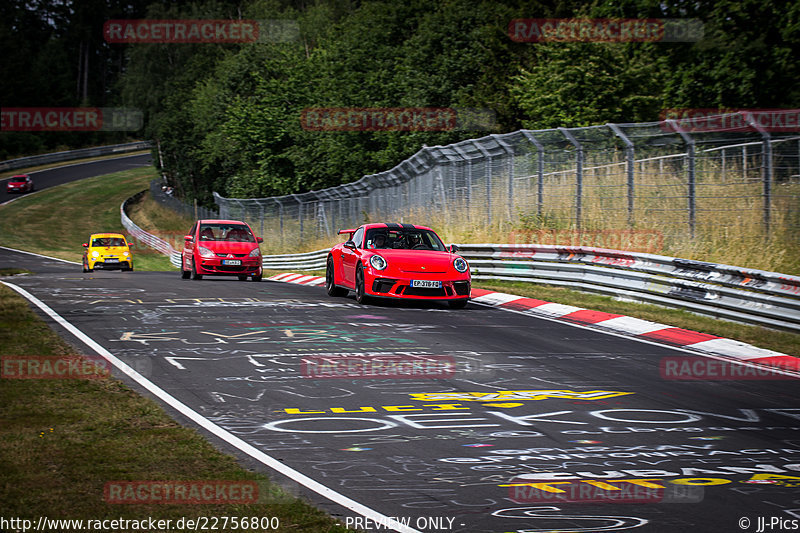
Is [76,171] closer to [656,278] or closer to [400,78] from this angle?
[400,78]

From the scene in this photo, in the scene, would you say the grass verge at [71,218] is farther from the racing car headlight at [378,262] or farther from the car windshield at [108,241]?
the racing car headlight at [378,262]

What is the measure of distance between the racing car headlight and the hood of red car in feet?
0.23

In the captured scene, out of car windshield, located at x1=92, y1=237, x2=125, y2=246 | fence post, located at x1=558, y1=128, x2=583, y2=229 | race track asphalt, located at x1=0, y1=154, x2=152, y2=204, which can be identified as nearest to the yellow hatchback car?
car windshield, located at x1=92, y1=237, x2=125, y2=246

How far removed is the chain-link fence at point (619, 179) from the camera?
1437cm

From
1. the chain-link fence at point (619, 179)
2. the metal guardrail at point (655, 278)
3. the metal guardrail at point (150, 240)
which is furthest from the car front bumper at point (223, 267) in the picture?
the metal guardrail at point (150, 240)

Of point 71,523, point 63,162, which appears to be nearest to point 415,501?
point 71,523

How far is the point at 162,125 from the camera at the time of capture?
74562 millimetres

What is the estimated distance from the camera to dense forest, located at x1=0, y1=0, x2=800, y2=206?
105ft

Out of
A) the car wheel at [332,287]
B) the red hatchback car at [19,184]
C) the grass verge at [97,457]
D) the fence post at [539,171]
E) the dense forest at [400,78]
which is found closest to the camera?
the grass verge at [97,457]

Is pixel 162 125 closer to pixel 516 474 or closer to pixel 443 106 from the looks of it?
pixel 443 106

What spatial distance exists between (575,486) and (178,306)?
1068cm

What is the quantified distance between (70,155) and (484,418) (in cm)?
9547

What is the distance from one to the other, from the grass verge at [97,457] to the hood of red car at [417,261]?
6.94m

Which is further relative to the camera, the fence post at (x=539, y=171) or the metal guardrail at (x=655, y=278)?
the fence post at (x=539, y=171)
